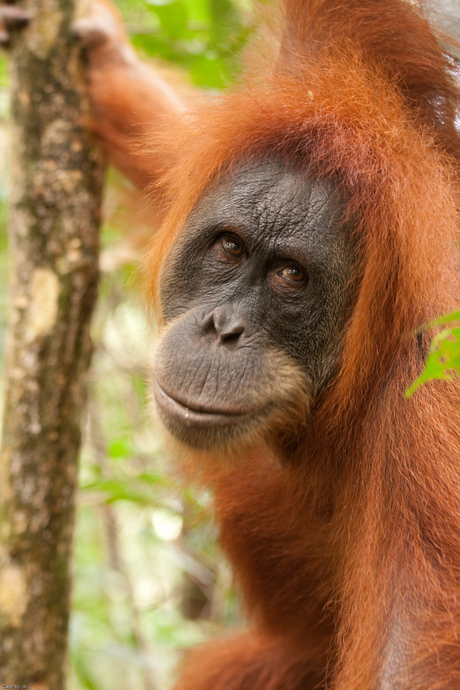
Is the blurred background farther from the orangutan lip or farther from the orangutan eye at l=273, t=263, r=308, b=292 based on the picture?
the orangutan eye at l=273, t=263, r=308, b=292

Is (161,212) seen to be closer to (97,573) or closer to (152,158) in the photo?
(152,158)

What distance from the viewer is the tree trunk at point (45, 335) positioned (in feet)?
9.29

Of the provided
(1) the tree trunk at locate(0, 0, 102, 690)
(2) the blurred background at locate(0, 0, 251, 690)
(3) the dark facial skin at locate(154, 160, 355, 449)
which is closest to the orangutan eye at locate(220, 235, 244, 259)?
(3) the dark facial skin at locate(154, 160, 355, 449)

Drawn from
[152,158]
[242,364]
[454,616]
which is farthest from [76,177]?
[454,616]

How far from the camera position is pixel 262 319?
7.27 feet

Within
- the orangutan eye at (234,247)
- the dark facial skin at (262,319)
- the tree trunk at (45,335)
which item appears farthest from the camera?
the tree trunk at (45,335)

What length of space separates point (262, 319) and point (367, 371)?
1.20 ft

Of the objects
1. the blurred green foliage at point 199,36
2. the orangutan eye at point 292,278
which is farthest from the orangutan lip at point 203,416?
the blurred green foliage at point 199,36

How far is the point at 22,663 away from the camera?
8.99 ft

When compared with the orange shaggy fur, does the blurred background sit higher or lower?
lower

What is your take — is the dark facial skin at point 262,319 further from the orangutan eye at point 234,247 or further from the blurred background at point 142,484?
the blurred background at point 142,484

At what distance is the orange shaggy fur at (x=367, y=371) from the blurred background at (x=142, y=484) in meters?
0.49

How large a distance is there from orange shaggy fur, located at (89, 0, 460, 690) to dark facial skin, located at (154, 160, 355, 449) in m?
0.07

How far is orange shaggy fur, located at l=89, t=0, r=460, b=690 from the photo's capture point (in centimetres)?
188
